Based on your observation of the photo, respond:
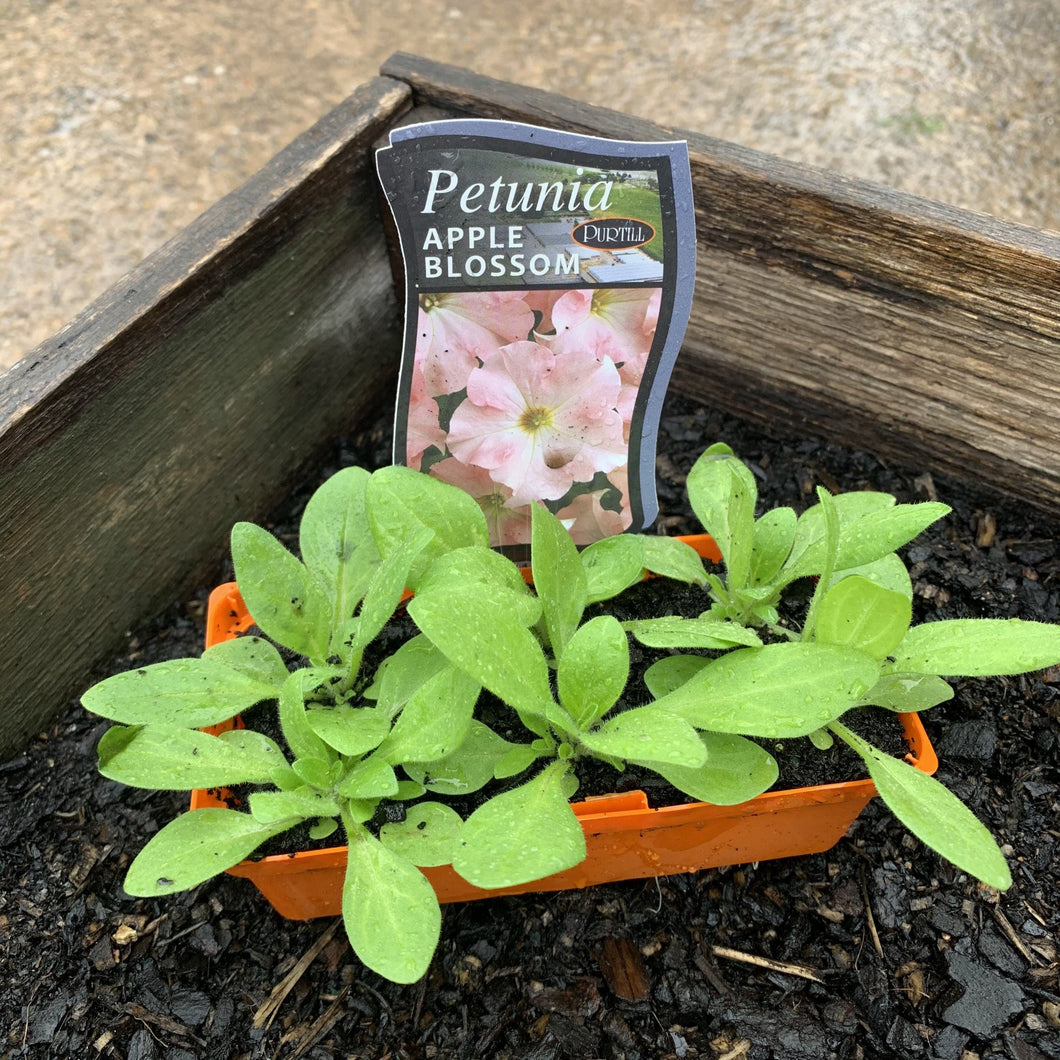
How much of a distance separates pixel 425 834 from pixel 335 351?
687 mm

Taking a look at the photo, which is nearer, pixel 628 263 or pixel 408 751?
pixel 408 751

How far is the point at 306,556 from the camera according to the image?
999mm

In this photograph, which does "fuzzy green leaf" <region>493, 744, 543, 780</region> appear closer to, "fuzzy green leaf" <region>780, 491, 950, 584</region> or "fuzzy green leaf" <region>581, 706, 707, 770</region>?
"fuzzy green leaf" <region>581, 706, 707, 770</region>

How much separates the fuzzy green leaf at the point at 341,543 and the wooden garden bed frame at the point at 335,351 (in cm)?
23

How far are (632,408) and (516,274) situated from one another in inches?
7.0

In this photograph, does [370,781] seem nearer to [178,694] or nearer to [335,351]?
[178,694]

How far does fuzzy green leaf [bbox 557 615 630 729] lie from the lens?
0.82m

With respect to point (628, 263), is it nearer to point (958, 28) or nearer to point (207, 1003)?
point (207, 1003)

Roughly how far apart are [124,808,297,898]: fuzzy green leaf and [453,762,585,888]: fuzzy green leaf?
19 centimetres

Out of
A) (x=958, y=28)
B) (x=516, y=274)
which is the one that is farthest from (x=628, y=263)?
(x=958, y=28)

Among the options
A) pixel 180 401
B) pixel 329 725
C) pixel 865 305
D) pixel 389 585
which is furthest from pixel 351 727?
pixel 865 305

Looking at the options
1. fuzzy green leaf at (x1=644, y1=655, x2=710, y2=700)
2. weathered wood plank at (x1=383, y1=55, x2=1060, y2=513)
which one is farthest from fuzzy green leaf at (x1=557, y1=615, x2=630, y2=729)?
weathered wood plank at (x1=383, y1=55, x2=1060, y2=513)

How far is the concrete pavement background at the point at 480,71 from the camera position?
1929 millimetres

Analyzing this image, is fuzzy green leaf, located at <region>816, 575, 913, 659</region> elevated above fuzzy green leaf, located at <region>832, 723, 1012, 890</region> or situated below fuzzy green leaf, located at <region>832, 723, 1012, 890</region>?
above
